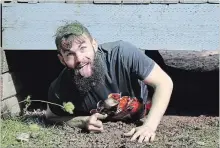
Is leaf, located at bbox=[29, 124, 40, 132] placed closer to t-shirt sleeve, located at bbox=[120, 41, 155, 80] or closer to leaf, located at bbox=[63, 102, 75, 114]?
leaf, located at bbox=[63, 102, 75, 114]

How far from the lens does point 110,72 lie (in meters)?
3.59

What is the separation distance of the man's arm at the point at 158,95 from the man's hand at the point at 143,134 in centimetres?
5

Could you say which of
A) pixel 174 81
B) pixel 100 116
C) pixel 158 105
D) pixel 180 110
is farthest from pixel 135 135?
pixel 174 81

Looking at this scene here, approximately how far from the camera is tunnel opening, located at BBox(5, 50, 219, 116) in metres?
5.11

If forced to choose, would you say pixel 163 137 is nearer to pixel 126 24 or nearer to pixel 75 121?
pixel 75 121

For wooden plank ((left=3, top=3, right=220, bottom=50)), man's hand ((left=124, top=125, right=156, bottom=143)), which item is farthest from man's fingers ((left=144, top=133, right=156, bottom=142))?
wooden plank ((left=3, top=3, right=220, bottom=50))

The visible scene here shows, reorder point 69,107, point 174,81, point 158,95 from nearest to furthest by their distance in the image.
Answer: point 158,95 → point 69,107 → point 174,81

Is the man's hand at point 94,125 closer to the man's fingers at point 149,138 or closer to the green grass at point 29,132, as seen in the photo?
the green grass at point 29,132

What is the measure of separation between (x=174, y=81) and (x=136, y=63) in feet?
5.99

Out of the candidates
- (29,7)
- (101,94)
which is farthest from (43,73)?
(101,94)

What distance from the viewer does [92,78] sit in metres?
3.55

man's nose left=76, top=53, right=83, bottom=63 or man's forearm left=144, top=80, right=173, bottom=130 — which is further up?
man's nose left=76, top=53, right=83, bottom=63

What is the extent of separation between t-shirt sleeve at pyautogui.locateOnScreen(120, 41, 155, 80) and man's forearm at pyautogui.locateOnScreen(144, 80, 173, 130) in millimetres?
158

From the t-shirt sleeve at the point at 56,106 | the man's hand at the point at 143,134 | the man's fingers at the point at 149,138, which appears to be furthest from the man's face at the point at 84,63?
the man's fingers at the point at 149,138
